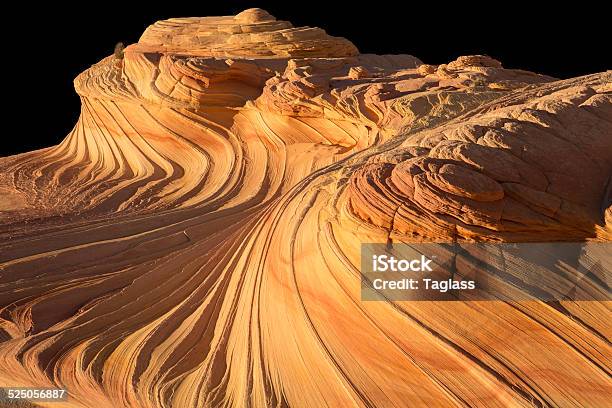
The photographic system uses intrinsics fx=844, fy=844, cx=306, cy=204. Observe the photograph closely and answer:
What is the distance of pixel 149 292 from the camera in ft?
22.0

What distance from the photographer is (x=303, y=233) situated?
19.4 ft

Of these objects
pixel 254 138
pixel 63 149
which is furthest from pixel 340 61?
pixel 63 149

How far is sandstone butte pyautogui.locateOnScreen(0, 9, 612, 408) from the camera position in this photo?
195 inches

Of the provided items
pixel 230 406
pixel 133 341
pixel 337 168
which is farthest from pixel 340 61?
pixel 230 406

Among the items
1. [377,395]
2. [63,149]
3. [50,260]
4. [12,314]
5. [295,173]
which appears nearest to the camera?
[377,395]

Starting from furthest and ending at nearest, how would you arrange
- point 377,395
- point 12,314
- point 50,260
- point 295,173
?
point 295,173 → point 50,260 → point 12,314 → point 377,395

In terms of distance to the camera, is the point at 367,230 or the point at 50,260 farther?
the point at 50,260

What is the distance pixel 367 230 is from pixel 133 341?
1.95 m

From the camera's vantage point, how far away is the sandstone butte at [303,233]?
195 inches

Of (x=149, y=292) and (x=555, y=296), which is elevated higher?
(x=555, y=296)

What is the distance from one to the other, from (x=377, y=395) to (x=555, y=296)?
1217 mm

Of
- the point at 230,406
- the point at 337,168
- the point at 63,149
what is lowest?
the point at 63,149

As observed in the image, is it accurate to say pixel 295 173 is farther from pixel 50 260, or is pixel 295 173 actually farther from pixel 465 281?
pixel 465 281

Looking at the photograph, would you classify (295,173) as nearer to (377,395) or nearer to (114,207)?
(114,207)
